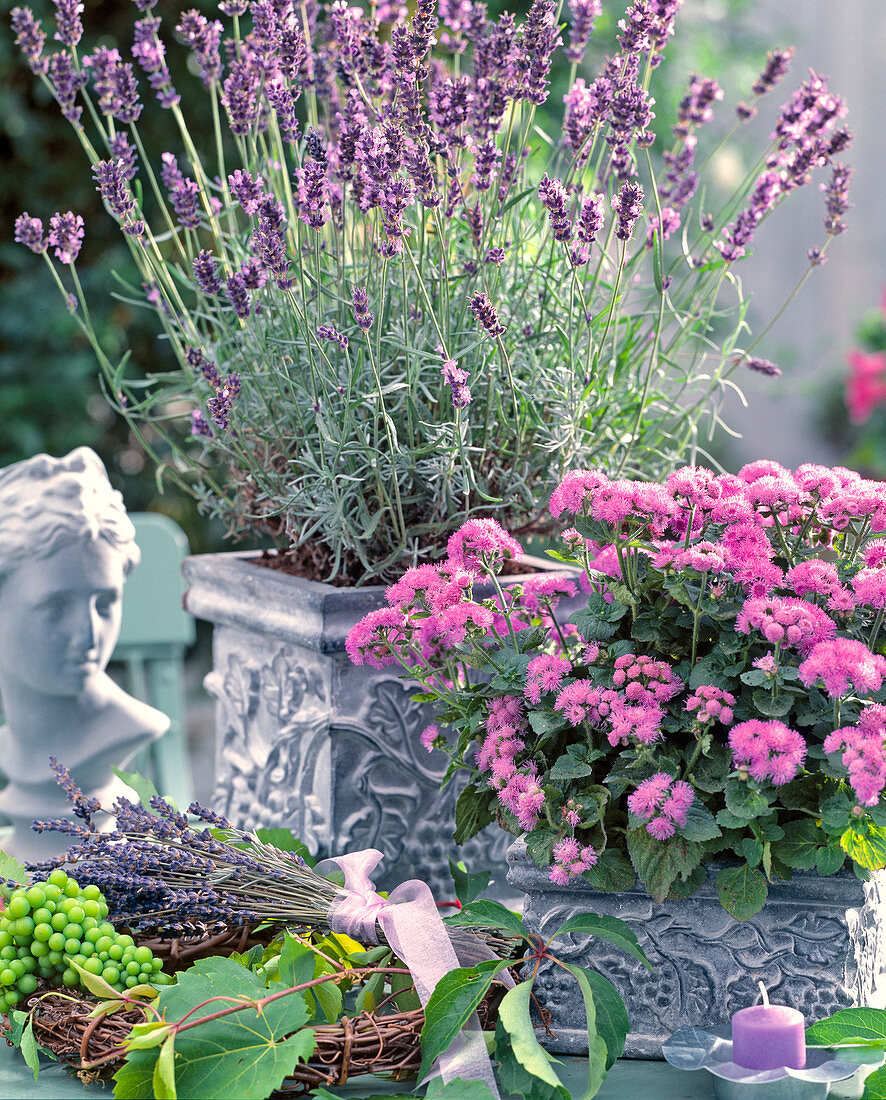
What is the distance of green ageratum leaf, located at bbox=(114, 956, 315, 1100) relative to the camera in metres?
0.58

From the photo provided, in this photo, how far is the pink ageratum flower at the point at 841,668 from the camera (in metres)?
0.59

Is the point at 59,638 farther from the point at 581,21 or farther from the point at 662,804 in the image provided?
the point at 581,21

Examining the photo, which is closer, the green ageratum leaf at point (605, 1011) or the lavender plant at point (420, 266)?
the green ageratum leaf at point (605, 1011)

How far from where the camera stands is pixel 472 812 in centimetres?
75

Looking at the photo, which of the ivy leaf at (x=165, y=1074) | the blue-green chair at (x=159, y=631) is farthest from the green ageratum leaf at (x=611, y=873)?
the blue-green chair at (x=159, y=631)

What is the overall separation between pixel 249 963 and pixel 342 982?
0.07m

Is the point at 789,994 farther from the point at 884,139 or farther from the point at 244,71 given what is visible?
the point at 884,139

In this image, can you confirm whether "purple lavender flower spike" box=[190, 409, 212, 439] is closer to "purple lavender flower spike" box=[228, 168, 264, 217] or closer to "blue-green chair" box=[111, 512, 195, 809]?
"purple lavender flower spike" box=[228, 168, 264, 217]

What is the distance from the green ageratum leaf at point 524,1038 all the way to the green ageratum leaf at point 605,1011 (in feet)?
0.09

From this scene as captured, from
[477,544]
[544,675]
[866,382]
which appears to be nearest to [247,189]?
[477,544]

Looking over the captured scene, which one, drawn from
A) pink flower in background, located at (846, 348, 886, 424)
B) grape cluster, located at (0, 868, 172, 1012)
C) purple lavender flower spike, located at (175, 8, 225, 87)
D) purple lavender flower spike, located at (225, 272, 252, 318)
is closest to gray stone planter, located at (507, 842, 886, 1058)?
grape cluster, located at (0, 868, 172, 1012)

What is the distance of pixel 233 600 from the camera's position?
1.02m

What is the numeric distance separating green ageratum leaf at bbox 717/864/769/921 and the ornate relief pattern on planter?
34 cm

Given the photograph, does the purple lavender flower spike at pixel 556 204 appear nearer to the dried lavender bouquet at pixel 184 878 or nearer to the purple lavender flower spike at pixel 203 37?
the purple lavender flower spike at pixel 203 37
